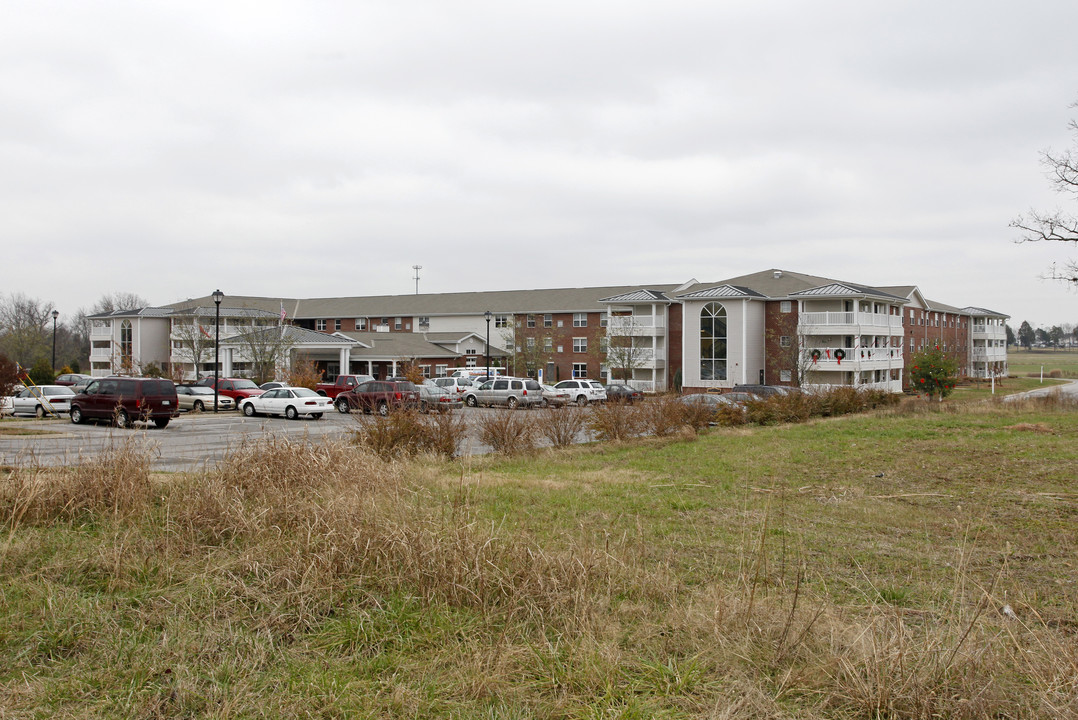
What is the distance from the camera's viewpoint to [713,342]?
60.0m

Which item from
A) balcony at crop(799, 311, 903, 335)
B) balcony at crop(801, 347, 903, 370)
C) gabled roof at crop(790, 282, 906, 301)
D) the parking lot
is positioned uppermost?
gabled roof at crop(790, 282, 906, 301)

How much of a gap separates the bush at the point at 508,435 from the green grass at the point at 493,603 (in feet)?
23.5

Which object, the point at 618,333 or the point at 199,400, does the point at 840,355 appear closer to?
the point at 618,333

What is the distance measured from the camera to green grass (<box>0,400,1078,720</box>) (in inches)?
181

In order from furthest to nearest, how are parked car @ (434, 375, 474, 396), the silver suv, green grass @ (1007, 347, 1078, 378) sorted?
green grass @ (1007, 347, 1078, 378)
parked car @ (434, 375, 474, 396)
the silver suv

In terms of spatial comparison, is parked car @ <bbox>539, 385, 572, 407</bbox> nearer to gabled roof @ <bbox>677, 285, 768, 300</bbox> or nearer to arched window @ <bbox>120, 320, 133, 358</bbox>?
gabled roof @ <bbox>677, 285, 768, 300</bbox>

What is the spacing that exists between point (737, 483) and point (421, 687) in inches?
358

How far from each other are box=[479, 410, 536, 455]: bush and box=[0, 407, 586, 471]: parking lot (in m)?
0.53

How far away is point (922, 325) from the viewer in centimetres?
7469

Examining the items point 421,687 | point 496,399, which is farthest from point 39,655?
point 496,399

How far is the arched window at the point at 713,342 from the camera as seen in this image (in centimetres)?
5956

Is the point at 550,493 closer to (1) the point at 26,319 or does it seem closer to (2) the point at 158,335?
(2) the point at 158,335

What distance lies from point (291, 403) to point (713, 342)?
1348 inches

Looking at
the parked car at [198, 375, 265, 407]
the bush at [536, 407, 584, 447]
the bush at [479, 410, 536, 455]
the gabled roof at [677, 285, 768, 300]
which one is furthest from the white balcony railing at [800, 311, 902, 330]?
the bush at [479, 410, 536, 455]
